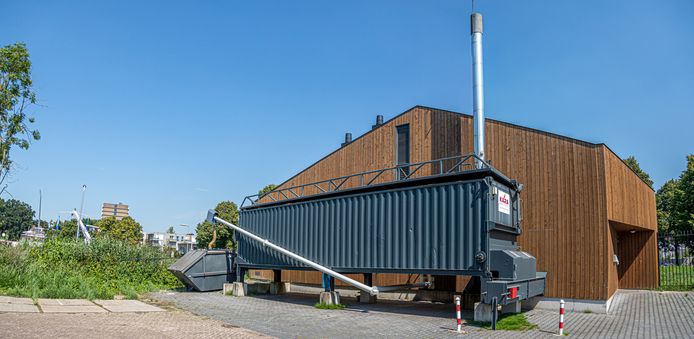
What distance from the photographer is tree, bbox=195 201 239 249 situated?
51094 millimetres

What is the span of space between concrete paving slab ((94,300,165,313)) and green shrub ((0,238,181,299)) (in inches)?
36.5

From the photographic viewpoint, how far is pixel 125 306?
13883 millimetres

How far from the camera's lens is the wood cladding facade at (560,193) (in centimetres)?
1467

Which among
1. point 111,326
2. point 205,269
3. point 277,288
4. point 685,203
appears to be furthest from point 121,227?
point 685,203

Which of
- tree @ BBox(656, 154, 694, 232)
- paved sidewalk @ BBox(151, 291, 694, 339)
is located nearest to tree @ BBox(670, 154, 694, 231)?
tree @ BBox(656, 154, 694, 232)

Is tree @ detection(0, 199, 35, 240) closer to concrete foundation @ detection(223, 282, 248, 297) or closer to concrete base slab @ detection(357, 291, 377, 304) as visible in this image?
concrete foundation @ detection(223, 282, 248, 297)

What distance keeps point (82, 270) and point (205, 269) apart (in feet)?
14.9

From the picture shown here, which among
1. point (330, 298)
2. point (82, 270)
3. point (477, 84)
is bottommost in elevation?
point (330, 298)

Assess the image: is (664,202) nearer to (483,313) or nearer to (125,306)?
(483,313)

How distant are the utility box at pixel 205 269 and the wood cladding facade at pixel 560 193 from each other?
668cm

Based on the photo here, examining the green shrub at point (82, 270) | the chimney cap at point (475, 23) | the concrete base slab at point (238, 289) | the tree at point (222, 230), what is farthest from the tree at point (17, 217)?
the chimney cap at point (475, 23)

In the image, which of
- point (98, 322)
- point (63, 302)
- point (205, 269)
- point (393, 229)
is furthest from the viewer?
point (205, 269)

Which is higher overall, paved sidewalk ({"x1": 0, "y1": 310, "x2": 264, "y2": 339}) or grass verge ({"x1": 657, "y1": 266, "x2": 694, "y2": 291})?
grass verge ({"x1": 657, "y1": 266, "x2": 694, "y2": 291})

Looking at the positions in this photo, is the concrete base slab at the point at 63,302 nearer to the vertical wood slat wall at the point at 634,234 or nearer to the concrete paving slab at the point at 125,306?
the concrete paving slab at the point at 125,306
